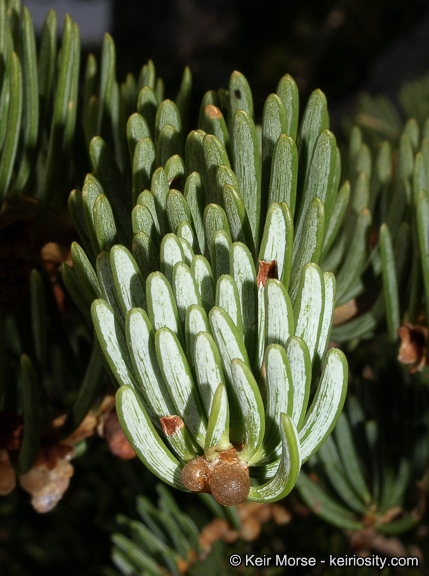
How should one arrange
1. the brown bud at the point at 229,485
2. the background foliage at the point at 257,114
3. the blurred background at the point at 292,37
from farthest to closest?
the blurred background at the point at 292,37 < the background foliage at the point at 257,114 < the brown bud at the point at 229,485

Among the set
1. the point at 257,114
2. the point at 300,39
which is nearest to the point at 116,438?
the point at 257,114

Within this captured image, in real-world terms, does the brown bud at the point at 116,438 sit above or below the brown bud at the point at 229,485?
above

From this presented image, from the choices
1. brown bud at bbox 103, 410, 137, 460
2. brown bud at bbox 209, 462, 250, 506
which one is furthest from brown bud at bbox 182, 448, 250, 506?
brown bud at bbox 103, 410, 137, 460

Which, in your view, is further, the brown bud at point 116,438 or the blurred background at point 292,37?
the blurred background at point 292,37

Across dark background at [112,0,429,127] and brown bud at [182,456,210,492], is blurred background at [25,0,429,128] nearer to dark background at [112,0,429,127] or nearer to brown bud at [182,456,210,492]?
dark background at [112,0,429,127]

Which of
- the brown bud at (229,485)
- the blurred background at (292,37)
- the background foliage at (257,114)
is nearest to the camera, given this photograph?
the brown bud at (229,485)

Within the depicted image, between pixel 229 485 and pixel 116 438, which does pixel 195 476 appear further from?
pixel 116 438

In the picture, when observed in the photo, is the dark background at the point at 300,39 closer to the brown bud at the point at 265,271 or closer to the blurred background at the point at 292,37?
the blurred background at the point at 292,37

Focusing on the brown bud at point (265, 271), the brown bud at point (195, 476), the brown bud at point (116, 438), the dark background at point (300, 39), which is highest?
the dark background at point (300, 39)

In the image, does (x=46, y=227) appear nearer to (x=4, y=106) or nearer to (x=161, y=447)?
(x=4, y=106)

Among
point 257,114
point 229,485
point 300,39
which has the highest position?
point 300,39

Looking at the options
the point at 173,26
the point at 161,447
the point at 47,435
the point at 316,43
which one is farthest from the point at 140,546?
the point at 173,26

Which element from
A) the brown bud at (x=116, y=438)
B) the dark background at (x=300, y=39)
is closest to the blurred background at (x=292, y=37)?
the dark background at (x=300, y=39)
